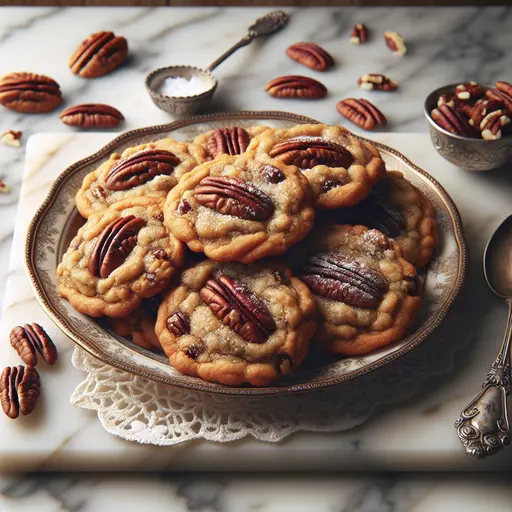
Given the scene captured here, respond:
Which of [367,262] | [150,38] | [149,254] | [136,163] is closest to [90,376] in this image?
[149,254]

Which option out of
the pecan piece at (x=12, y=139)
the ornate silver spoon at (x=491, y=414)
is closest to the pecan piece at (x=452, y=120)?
the ornate silver spoon at (x=491, y=414)

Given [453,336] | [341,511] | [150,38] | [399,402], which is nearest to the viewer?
[341,511]

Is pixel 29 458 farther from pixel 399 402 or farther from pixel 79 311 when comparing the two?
pixel 399 402

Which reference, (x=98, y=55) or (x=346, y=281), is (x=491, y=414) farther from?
(x=98, y=55)

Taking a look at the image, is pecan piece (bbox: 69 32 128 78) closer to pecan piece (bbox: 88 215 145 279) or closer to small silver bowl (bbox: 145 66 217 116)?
small silver bowl (bbox: 145 66 217 116)

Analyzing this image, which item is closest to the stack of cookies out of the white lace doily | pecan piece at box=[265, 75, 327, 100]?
the white lace doily

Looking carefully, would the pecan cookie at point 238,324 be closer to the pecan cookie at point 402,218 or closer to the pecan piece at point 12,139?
the pecan cookie at point 402,218
